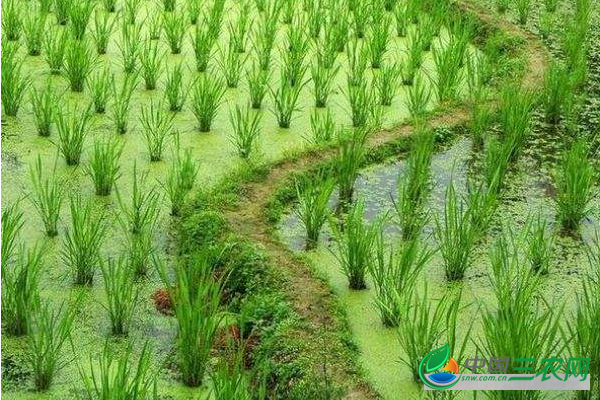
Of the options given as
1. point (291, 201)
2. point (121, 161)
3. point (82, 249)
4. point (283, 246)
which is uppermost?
point (121, 161)

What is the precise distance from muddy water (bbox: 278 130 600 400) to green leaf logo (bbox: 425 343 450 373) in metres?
0.09

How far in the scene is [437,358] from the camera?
3.00 m

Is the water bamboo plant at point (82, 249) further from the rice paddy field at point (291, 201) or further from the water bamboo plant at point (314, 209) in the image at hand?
the water bamboo plant at point (314, 209)

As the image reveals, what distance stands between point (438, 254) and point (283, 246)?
563mm

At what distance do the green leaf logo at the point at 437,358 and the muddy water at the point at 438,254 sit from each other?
9 centimetres

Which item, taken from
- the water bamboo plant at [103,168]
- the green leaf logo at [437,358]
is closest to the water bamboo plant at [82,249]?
the water bamboo plant at [103,168]

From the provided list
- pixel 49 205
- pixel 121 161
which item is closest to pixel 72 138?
pixel 121 161

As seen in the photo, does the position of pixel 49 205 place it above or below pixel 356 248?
above

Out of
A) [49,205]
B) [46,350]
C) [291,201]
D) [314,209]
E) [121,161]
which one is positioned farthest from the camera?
[121,161]

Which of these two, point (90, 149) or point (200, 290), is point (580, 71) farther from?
point (200, 290)

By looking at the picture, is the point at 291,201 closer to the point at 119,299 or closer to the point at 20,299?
the point at 119,299

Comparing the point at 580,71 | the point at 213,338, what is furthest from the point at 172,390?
the point at 580,71

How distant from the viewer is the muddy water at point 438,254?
10.5 ft

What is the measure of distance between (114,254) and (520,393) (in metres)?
1.56
